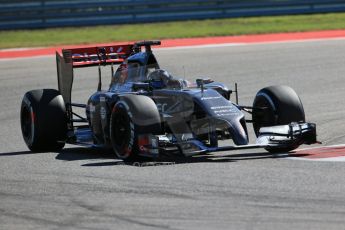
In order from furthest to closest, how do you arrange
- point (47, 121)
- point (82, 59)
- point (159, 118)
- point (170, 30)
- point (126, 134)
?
point (170, 30) → point (82, 59) → point (47, 121) → point (126, 134) → point (159, 118)

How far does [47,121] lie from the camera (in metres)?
12.3

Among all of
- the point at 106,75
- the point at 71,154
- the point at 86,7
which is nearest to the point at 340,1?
the point at 86,7

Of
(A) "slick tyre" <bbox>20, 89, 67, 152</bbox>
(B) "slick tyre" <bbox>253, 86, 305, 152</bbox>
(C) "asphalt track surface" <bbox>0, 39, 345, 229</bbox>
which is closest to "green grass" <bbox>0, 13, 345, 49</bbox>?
(C) "asphalt track surface" <bbox>0, 39, 345, 229</bbox>

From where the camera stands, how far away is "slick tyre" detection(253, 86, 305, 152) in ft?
36.9

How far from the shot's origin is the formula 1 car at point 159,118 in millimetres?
10633

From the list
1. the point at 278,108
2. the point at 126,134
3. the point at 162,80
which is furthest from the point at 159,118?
the point at 278,108

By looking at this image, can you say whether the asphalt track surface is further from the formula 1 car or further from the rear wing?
the rear wing

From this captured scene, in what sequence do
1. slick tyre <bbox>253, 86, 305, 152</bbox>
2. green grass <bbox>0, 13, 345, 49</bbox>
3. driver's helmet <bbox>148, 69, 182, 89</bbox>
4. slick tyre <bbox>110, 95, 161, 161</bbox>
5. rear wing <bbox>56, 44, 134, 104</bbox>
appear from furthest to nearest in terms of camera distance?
green grass <bbox>0, 13, 345, 49</bbox> → rear wing <bbox>56, 44, 134, 104</bbox> → driver's helmet <bbox>148, 69, 182, 89</bbox> → slick tyre <bbox>253, 86, 305, 152</bbox> → slick tyre <bbox>110, 95, 161, 161</bbox>

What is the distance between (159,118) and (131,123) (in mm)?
308

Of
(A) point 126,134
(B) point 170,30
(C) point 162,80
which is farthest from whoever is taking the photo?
(B) point 170,30

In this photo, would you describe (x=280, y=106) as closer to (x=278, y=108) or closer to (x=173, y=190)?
(x=278, y=108)

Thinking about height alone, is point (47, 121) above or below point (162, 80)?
below

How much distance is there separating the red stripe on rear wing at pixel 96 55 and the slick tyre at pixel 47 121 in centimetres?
80

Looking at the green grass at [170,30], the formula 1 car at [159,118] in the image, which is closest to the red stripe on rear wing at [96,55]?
the formula 1 car at [159,118]
